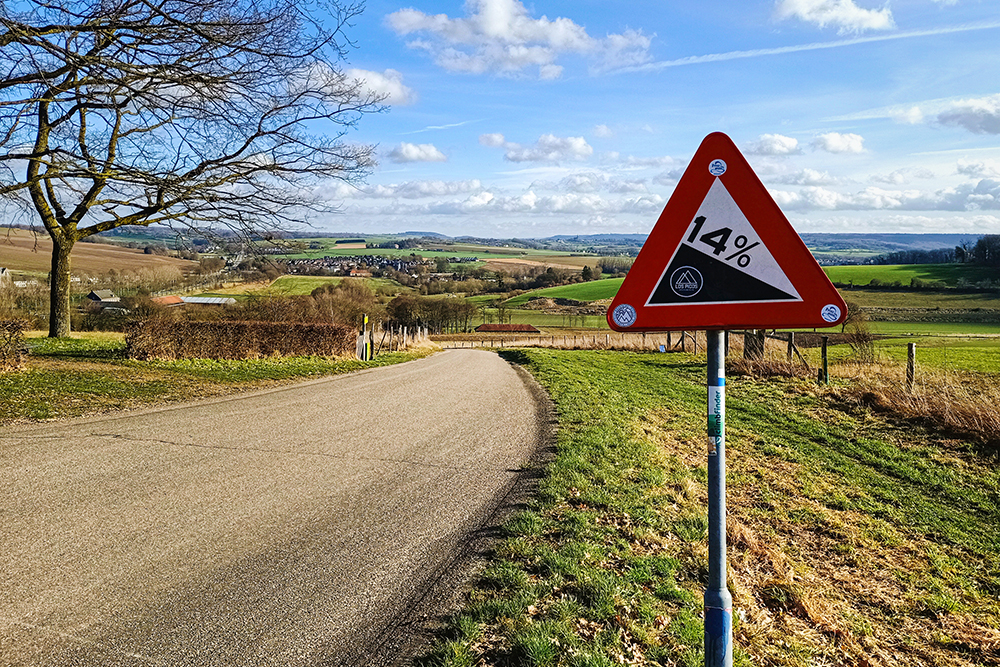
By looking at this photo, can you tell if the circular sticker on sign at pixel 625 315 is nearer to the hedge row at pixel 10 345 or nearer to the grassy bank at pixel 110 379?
the grassy bank at pixel 110 379

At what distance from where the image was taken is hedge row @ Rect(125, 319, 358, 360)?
16688 millimetres

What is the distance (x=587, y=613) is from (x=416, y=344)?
36227mm

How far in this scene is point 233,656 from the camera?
3252 millimetres

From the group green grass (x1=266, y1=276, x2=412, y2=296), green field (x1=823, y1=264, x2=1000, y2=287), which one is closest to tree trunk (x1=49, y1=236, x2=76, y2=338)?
green grass (x1=266, y1=276, x2=412, y2=296)

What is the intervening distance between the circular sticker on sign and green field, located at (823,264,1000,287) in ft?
256

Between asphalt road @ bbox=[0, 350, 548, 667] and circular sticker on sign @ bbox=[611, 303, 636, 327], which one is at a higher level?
circular sticker on sign @ bbox=[611, 303, 636, 327]

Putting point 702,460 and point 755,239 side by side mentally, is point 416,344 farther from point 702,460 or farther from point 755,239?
point 755,239

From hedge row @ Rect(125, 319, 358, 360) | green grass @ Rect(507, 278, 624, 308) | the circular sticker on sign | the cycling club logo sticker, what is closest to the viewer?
the cycling club logo sticker

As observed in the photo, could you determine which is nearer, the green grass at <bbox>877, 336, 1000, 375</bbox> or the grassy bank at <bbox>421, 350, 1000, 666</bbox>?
the grassy bank at <bbox>421, 350, 1000, 666</bbox>

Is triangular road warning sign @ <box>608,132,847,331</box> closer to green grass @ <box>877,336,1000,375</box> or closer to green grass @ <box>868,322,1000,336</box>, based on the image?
green grass @ <box>877,336,1000,375</box>

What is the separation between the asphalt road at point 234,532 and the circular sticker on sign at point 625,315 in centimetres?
209

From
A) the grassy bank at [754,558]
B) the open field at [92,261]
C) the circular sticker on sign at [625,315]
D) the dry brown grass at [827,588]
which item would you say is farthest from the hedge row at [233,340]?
the open field at [92,261]

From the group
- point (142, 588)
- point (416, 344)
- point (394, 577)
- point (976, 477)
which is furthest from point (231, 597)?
point (416, 344)

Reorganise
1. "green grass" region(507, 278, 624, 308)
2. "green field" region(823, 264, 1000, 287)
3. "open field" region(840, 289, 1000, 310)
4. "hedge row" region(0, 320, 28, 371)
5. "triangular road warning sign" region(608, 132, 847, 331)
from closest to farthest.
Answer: "triangular road warning sign" region(608, 132, 847, 331) < "hedge row" region(0, 320, 28, 371) < "open field" region(840, 289, 1000, 310) < "green field" region(823, 264, 1000, 287) < "green grass" region(507, 278, 624, 308)
